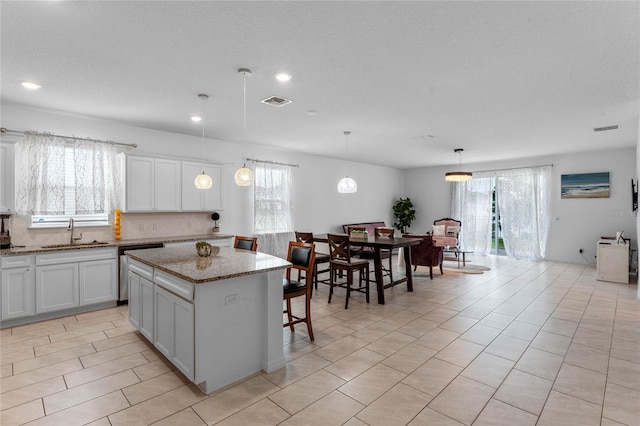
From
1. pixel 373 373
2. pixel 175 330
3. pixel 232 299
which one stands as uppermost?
pixel 232 299

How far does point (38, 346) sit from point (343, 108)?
402 cm

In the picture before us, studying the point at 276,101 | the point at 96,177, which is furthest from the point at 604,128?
the point at 96,177

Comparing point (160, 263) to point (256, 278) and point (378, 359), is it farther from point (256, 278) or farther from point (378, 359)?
point (378, 359)

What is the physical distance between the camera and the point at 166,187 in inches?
188

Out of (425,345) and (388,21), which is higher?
(388,21)

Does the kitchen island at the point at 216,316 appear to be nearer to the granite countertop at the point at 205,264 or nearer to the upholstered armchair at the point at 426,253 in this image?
the granite countertop at the point at 205,264

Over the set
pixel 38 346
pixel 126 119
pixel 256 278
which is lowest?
pixel 38 346

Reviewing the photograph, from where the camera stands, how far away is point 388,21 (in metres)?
2.10

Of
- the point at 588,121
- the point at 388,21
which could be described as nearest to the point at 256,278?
the point at 388,21

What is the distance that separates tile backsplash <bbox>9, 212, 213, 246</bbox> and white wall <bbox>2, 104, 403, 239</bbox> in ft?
1.56

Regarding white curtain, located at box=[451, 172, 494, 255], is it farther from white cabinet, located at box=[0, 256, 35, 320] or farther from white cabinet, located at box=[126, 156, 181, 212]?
white cabinet, located at box=[0, 256, 35, 320]

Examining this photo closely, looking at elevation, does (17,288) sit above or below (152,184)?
below

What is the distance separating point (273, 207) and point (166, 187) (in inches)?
84.4

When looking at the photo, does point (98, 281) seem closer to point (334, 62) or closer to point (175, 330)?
point (175, 330)
